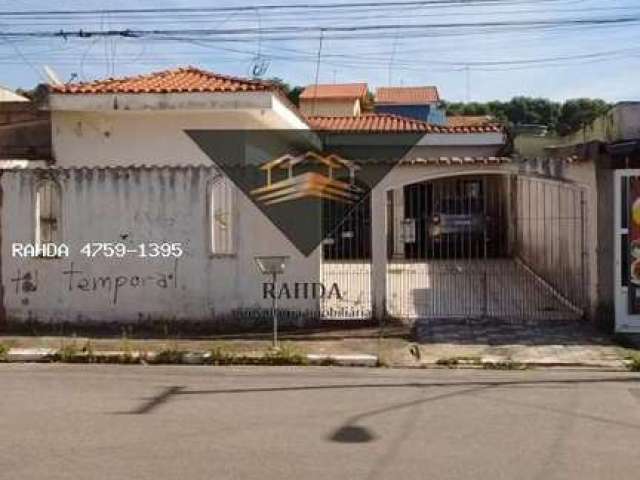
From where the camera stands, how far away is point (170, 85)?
16.4 meters

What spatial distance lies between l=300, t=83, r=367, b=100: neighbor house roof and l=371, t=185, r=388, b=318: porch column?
A: 88.4 ft

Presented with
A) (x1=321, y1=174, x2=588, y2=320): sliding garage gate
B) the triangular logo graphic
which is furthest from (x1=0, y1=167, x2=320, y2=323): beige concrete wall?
(x1=321, y1=174, x2=588, y2=320): sliding garage gate

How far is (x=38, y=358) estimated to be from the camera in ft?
35.6

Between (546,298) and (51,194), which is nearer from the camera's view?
(51,194)

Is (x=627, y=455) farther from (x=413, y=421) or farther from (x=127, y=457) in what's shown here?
(x=127, y=457)

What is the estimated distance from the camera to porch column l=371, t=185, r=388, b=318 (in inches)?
512

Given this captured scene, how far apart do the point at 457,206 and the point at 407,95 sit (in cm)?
3325

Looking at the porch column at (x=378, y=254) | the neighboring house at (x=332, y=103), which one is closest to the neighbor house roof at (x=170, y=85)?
the porch column at (x=378, y=254)

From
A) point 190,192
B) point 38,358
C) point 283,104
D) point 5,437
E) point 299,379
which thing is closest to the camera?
point 5,437

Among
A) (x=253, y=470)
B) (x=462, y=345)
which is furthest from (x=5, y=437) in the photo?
(x=462, y=345)

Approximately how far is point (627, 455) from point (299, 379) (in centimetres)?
414

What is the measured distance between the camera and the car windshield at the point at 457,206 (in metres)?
16.1

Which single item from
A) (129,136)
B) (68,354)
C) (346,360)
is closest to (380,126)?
(129,136)

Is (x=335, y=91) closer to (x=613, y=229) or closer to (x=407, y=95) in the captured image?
(x=407, y=95)
